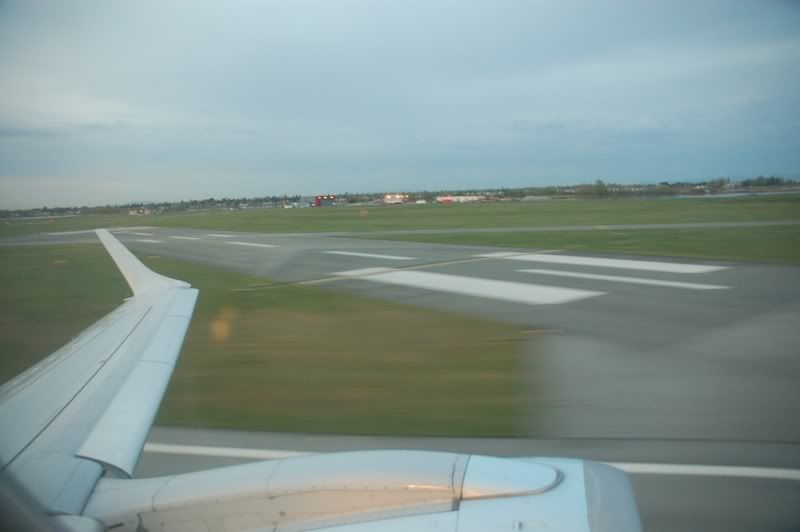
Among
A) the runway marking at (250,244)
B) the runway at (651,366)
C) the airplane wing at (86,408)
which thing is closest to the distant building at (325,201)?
the runway marking at (250,244)

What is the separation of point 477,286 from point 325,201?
54.4 m

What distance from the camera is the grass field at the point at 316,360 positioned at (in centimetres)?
495

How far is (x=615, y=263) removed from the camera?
43.1 ft

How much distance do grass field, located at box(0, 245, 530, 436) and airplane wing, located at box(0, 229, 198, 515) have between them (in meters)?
1.14

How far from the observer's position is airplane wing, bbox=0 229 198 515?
2268mm

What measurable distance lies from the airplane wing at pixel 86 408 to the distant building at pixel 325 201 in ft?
179

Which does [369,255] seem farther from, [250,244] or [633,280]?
[633,280]

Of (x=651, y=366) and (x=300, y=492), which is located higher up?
(x=300, y=492)

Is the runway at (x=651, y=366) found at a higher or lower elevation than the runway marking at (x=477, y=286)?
lower

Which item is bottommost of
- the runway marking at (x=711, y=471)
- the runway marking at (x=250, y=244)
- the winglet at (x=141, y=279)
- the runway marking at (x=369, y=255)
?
the runway marking at (x=711, y=471)

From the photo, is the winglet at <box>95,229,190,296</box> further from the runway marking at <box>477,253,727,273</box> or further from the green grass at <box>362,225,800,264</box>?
the green grass at <box>362,225,800,264</box>

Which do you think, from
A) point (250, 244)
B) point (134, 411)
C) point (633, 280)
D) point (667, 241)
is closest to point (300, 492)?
point (134, 411)

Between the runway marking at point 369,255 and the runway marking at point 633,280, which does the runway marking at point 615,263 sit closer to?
the runway marking at point 633,280

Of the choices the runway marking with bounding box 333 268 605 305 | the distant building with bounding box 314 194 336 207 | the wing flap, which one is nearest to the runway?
the runway marking with bounding box 333 268 605 305
